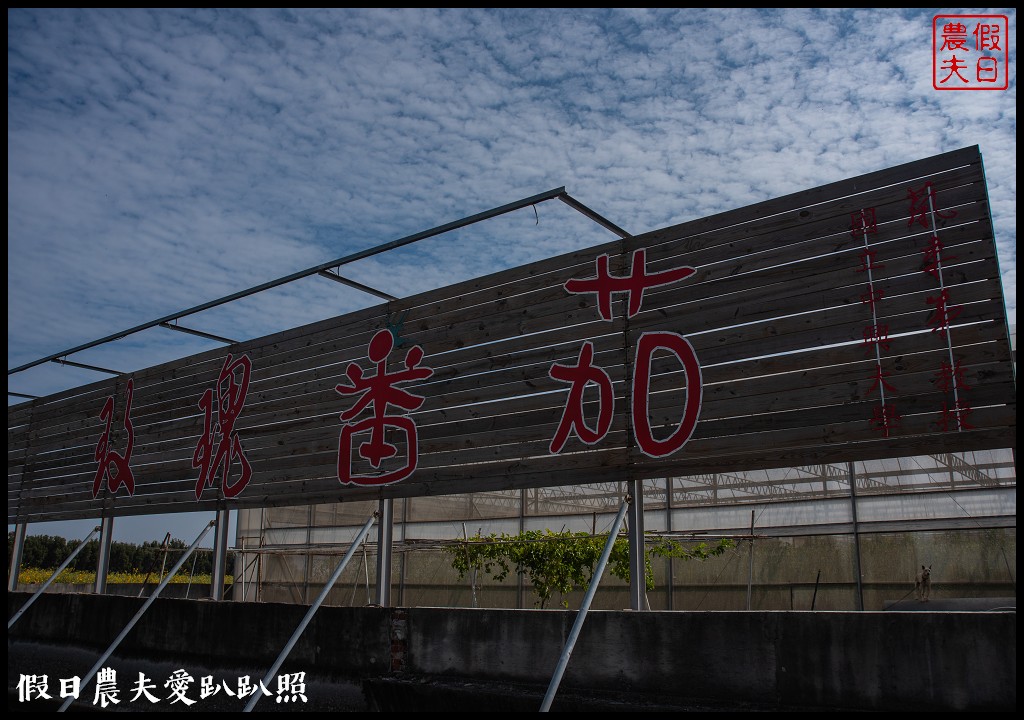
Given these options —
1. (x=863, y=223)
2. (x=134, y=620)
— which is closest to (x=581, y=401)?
(x=863, y=223)

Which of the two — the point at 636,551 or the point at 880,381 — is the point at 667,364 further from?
the point at 880,381

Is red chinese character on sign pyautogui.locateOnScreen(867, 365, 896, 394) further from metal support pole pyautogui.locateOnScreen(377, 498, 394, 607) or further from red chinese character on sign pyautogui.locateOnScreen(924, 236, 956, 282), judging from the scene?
metal support pole pyautogui.locateOnScreen(377, 498, 394, 607)

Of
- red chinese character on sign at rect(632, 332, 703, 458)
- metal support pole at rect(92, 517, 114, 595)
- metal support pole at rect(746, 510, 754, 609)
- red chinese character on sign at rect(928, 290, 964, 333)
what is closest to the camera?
red chinese character on sign at rect(928, 290, 964, 333)

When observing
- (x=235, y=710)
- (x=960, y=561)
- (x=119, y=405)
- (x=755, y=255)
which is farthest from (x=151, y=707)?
(x=960, y=561)

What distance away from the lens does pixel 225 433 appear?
10211 mm

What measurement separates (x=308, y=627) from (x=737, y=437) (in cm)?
404

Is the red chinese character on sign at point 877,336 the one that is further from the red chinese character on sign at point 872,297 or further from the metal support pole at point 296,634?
the metal support pole at point 296,634

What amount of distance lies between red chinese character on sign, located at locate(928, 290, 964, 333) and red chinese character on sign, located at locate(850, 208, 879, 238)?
2.13 ft

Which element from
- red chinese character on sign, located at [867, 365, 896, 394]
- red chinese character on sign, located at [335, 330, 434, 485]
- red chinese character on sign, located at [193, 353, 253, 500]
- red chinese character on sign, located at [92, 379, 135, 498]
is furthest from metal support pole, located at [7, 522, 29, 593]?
red chinese character on sign, located at [867, 365, 896, 394]

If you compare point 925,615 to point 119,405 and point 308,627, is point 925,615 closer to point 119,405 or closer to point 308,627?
point 308,627

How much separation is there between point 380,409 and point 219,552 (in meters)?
2.84

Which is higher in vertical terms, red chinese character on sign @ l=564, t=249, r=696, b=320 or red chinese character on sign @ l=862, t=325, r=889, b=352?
red chinese character on sign @ l=564, t=249, r=696, b=320

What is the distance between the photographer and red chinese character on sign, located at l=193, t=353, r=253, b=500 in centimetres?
998

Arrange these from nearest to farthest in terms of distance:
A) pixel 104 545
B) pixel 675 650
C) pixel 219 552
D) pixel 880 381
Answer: pixel 675 650, pixel 880 381, pixel 219 552, pixel 104 545
